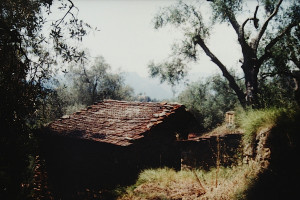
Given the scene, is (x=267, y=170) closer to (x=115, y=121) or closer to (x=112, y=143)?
(x=112, y=143)

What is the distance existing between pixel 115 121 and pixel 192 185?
6428 millimetres

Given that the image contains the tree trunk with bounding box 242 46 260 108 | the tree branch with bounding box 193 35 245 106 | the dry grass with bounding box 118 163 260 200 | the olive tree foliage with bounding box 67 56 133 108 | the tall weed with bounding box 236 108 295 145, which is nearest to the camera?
the tall weed with bounding box 236 108 295 145

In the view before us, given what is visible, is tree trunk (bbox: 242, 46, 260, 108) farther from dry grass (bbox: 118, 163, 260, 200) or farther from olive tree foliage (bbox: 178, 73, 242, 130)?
olive tree foliage (bbox: 178, 73, 242, 130)

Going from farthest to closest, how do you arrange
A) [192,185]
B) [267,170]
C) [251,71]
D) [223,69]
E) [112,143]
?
[223,69]
[251,71]
[112,143]
[192,185]
[267,170]

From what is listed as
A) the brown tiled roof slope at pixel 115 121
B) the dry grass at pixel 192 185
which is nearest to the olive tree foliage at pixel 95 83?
the brown tiled roof slope at pixel 115 121

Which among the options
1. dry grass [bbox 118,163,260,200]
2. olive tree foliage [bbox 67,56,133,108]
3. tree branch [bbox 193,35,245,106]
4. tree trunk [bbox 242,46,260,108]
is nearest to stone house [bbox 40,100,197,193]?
dry grass [bbox 118,163,260,200]

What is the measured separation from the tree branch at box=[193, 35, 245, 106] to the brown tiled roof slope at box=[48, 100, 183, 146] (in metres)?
5.51

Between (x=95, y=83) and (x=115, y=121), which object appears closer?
(x=115, y=121)

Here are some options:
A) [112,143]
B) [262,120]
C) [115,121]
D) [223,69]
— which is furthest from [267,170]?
[223,69]

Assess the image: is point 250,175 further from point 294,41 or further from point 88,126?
point 294,41

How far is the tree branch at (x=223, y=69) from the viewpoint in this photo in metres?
15.2

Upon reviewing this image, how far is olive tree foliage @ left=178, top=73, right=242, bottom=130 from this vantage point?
31.6 metres

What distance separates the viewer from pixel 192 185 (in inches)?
262

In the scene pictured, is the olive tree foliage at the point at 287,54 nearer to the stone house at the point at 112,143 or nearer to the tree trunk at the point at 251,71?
the tree trunk at the point at 251,71
